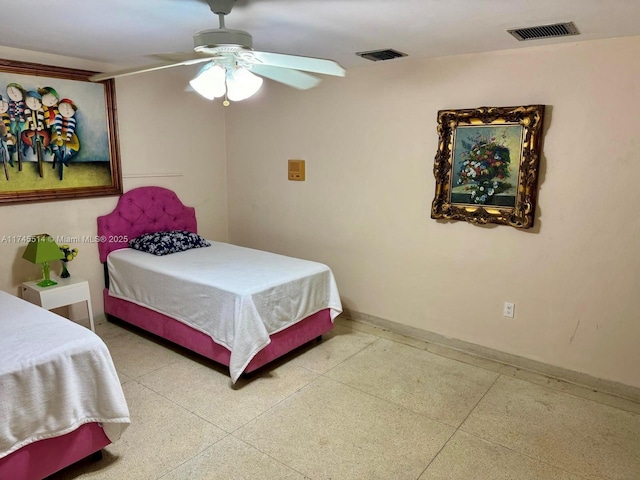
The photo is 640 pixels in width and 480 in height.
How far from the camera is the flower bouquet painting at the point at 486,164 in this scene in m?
2.93

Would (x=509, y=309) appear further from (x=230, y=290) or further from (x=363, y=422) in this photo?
(x=230, y=290)

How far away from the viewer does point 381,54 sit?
3.12 metres

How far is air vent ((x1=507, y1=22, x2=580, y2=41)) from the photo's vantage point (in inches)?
92.7

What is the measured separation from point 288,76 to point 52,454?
274cm

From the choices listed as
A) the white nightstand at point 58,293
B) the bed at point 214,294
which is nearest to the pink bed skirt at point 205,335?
the bed at point 214,294

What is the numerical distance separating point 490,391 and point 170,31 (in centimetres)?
298

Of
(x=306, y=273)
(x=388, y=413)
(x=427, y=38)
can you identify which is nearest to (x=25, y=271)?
(x=306, y=273)

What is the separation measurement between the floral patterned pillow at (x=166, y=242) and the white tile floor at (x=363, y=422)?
0.83 m

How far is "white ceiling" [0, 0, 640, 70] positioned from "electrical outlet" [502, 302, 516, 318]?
1.75 m

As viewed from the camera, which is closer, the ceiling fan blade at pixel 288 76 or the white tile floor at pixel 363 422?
the white tile floor at pixel 363 422

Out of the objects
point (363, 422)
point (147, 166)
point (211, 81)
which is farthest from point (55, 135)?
point (363, 422)

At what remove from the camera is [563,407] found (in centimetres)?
266

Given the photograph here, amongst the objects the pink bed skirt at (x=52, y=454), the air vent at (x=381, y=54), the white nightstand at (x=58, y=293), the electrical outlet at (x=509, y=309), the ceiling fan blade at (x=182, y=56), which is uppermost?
the air vent at (x=381, y=54)

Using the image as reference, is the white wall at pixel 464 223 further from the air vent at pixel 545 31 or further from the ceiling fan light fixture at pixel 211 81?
the ceiling fan light fixture at pixel 211 81
